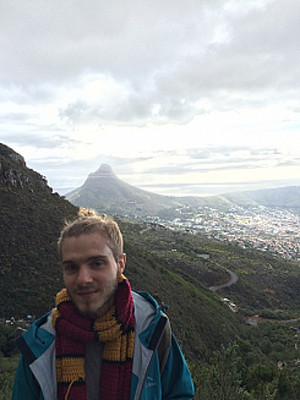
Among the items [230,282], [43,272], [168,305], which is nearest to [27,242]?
[43,272]

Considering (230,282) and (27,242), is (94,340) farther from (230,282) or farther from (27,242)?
(230,282)

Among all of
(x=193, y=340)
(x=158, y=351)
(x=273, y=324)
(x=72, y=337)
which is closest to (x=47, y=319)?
(x=72, y=337)

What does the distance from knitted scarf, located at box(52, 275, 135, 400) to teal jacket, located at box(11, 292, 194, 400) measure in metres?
0.06

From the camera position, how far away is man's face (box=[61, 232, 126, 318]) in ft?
6.02

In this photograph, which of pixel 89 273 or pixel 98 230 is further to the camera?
pixel 98 230

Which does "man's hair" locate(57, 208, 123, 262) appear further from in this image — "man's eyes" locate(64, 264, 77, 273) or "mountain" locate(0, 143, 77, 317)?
"mountain" locate(0, 143, 77, 317)

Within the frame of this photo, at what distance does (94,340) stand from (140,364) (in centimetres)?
38

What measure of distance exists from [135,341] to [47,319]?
0.70 metres

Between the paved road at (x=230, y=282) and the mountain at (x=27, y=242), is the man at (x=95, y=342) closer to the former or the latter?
the mountain at (x=27, y=242)

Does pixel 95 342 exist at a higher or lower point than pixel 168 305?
higher

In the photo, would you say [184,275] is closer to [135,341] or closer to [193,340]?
[193,340]

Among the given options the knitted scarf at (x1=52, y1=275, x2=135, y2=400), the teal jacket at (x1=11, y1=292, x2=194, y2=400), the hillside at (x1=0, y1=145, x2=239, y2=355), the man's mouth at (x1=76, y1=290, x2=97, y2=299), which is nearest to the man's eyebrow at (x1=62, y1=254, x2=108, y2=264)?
the man's mouth at (x1=76, y1=290, x2=97, y2=299)

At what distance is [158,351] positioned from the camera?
1.93 m

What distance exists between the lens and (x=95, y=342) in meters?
1.89
